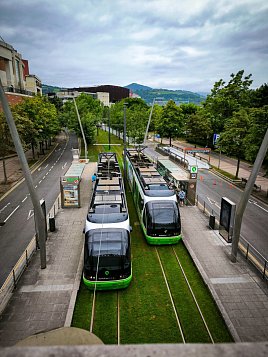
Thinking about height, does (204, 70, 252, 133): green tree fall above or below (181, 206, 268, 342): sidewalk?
above

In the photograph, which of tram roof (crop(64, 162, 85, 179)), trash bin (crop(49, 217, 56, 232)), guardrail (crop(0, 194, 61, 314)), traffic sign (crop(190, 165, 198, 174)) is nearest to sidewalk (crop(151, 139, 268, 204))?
traffic sign (crop(190, 165, 198, 174))

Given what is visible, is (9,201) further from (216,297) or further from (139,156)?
(216,297)

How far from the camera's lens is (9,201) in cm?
2266

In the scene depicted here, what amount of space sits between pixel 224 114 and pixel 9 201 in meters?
39.9

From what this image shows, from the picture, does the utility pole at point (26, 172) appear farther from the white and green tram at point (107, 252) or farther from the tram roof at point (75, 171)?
the tram roof at point (75, 171)

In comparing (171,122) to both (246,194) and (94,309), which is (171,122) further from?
(94,309)

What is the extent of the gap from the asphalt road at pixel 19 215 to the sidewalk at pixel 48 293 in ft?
4.38

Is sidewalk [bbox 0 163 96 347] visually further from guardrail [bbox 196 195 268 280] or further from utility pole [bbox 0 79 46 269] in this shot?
guardrail [bbox 196 195 268 280]

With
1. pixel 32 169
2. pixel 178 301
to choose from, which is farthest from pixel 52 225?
pixel 32 169

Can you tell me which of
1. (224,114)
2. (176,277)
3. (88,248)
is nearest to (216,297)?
(176,277)

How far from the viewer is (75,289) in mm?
10734

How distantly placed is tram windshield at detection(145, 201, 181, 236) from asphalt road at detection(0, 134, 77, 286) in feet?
22.1

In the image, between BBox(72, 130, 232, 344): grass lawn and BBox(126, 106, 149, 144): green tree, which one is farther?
BBox(126, 106, 149, 144): green tree

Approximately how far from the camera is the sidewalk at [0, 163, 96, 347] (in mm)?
8922
